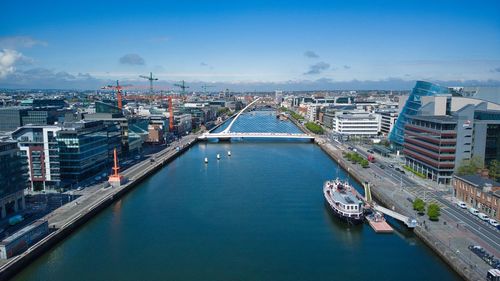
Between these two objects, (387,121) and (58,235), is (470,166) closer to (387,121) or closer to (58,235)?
(58,235)

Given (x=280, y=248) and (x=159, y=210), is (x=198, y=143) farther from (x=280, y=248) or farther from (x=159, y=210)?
(x=280, y=248)

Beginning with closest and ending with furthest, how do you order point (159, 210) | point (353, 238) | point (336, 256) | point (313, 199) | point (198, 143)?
point (336, 256) < point (353, 238) < point (159, 210) < point (313, 199) < point (198, 143)

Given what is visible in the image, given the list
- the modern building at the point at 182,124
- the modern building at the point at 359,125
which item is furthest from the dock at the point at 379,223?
the modern building at the point at 182,124

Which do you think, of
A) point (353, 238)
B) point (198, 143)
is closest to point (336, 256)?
point (353, 238)

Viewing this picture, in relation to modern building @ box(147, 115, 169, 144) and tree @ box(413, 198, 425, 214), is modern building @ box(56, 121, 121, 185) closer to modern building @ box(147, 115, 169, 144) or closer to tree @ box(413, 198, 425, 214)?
modern building @ box(147, 115, 169, 144)

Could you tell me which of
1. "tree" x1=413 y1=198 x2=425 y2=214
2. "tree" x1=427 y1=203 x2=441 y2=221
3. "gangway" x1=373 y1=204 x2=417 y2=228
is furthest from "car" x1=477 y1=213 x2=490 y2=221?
"gangway" x1=373 y1=204 x2=417 y2=228

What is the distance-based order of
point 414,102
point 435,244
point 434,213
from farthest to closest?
point 414,102
point 434,213
point 435,244

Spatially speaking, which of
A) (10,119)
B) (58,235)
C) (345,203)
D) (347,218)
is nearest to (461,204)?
(345,203)
